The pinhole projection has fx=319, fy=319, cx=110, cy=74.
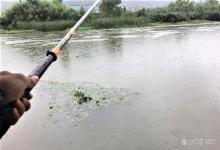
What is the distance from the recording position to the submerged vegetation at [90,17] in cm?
2721

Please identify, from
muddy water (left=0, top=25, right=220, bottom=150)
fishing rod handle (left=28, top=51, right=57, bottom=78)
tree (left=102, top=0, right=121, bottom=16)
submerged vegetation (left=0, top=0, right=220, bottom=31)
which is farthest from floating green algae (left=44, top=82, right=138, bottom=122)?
tree (left=102, top=0, right=121, bottom=16)

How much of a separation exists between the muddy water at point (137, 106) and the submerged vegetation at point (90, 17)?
524 inches

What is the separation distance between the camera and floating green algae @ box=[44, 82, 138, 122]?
7.05 metres

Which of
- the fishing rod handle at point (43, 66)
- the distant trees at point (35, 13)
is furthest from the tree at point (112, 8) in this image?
the fishing rod handle at point (43, 66)

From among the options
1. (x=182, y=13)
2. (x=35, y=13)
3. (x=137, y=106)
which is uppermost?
(x=35, y=13)

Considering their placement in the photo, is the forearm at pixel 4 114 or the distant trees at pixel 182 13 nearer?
the forearm at pixel 4 114

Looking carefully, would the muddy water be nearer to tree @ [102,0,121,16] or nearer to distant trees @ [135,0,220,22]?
distant trees @ [135,0,220,22]

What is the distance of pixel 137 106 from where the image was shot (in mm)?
7191

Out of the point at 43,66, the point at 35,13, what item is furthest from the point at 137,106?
the point at 35,13

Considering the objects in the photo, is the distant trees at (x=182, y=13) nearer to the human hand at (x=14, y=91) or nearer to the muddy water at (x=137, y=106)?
the muddy water at (x=137, y=106)

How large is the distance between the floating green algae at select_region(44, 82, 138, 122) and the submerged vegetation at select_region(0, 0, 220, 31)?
18171mm

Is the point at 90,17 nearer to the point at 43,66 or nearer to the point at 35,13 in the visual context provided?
the point at 35,13

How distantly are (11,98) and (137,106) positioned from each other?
6129 millimetres

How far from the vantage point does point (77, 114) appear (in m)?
6.91
